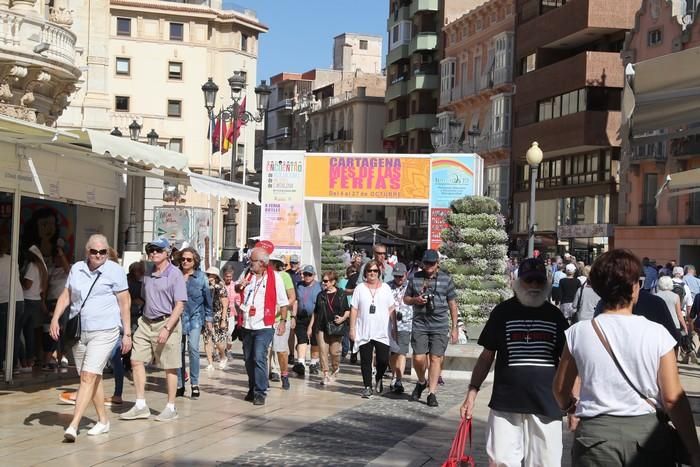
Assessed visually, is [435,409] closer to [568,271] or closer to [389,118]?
[568,271]

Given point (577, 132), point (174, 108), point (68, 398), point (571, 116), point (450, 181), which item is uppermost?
point (174, 108)

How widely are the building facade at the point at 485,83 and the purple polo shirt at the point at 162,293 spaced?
4494cm

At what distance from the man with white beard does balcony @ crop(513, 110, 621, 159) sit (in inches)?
1629

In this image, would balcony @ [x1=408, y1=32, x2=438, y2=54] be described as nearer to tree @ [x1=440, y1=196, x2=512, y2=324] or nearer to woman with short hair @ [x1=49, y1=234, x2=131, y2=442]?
tree @ [x1=440, y1=196, x2=512, y2=324]

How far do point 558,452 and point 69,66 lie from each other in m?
26.9

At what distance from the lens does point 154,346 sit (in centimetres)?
1208

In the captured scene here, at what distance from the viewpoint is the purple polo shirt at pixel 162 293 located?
476 inches

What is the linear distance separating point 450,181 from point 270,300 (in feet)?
41.7

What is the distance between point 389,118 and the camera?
86.4 meters

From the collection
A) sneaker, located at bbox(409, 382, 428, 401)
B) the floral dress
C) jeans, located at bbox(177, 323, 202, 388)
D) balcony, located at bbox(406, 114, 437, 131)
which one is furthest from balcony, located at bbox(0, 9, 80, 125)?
balcony, located at bbox(406, 114, 437, 131)

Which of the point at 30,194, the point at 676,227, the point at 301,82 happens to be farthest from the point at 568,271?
the point at 301,82

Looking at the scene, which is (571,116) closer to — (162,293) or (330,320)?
(330,320)

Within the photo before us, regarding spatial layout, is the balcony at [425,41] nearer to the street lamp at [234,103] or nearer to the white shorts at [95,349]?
the street lamp at [234,103]

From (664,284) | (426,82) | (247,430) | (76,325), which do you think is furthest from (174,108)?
(76,325)
